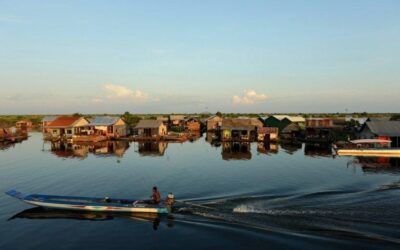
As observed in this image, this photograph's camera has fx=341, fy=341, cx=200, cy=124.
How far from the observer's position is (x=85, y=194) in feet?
107

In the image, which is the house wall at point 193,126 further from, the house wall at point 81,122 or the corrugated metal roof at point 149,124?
the house wall at point 81,122

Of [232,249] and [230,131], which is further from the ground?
[230,131]

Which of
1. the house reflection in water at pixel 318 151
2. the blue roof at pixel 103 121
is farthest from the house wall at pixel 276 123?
the blue roof at pixel 103 121

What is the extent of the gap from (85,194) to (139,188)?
5255mm

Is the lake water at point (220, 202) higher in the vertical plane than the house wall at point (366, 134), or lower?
lower

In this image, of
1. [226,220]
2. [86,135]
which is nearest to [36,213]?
[226,220]

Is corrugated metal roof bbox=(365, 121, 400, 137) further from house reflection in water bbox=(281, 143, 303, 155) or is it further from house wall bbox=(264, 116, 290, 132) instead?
house wall bbox=(264, 116, 290, 132)

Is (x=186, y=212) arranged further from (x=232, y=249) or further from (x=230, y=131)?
(x=230, y=131)

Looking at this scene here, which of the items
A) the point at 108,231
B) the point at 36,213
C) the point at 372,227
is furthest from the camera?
the point at 36,213

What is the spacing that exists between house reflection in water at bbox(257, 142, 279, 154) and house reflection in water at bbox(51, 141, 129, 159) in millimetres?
25251

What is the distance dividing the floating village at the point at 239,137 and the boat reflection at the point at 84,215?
3039 centimetres

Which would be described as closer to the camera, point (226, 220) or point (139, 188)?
point (226, 220)

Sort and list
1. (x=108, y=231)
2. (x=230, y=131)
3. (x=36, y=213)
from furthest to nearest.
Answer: (x=230, y=131), (x=36, y=213), (x=108, y=231)

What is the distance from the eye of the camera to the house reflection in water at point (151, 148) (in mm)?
60656
